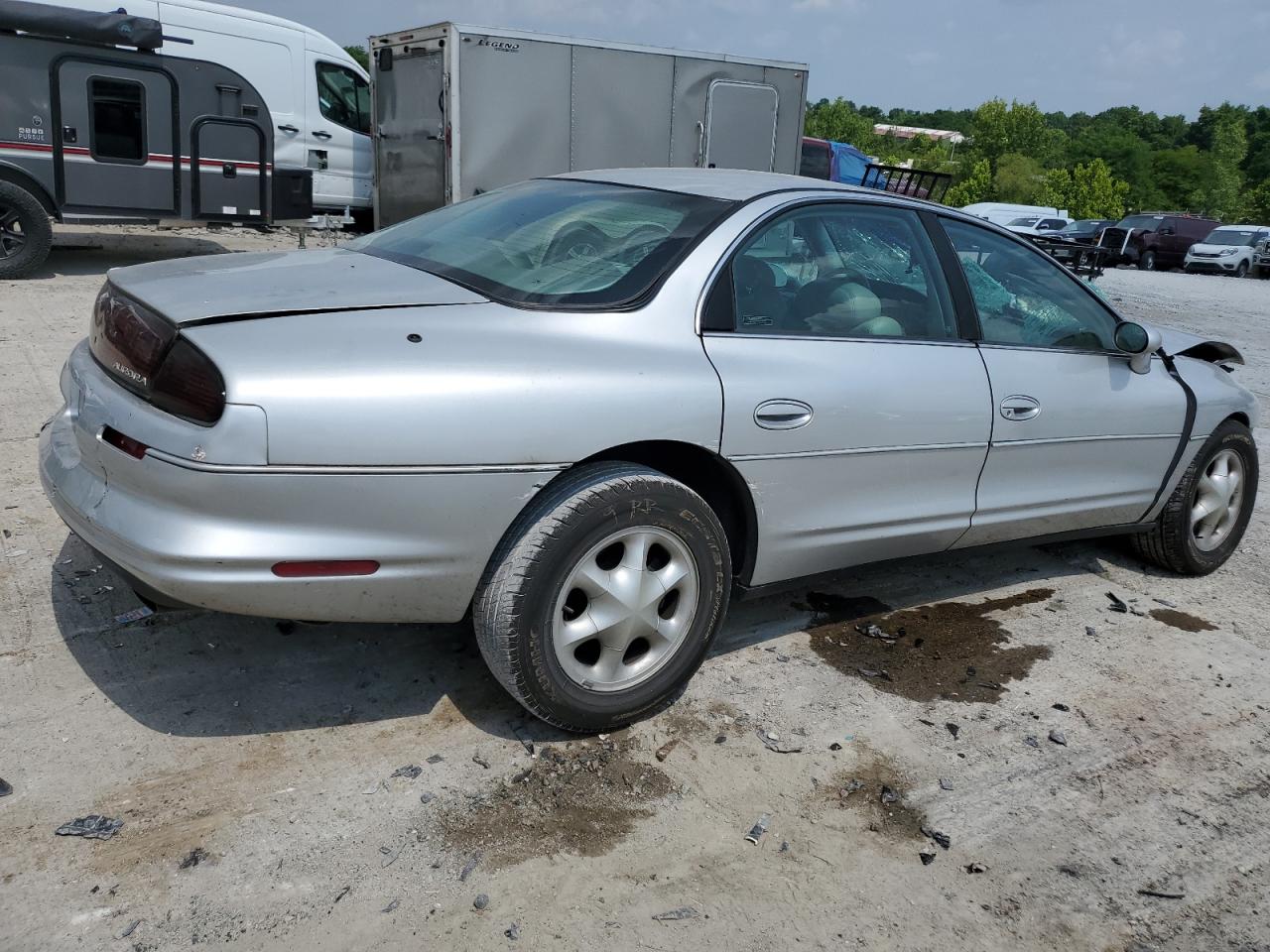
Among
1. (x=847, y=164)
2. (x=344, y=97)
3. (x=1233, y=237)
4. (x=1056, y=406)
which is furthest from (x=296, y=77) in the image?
(x=1233, y=237)

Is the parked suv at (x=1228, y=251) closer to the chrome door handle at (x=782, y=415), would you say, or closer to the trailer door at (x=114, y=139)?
the trailer door at (x=114, y=139)

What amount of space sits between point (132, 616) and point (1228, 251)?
29673 mm

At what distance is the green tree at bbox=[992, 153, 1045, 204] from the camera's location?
6241 centimetres

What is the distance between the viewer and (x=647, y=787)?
9.73 feet

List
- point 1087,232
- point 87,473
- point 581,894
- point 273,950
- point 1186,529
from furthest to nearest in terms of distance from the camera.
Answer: point 1087,232, point 1186,529, point 87,473, point 581,894, point 273,950

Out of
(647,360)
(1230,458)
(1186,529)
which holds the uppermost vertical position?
(647,360)

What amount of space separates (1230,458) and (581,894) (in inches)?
150

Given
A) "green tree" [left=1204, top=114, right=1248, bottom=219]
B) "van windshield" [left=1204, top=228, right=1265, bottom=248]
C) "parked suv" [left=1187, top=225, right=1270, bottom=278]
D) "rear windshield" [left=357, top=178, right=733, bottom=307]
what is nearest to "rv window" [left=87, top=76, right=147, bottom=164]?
"rear windshield" [left=357, top=178, right=733, bottom=307]

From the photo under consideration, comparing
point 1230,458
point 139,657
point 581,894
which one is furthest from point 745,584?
point 1230,458

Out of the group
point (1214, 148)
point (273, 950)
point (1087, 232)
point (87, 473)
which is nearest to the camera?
point (273, 950)

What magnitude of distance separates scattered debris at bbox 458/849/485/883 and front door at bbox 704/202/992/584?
1.25 meters

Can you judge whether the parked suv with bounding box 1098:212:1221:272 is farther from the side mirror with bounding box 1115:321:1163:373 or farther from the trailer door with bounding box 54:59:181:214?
the side mirror with bounding box 1115:321:1163:373

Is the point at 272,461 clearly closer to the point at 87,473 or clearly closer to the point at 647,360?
the point at 87,473

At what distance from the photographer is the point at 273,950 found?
7.47 ft
